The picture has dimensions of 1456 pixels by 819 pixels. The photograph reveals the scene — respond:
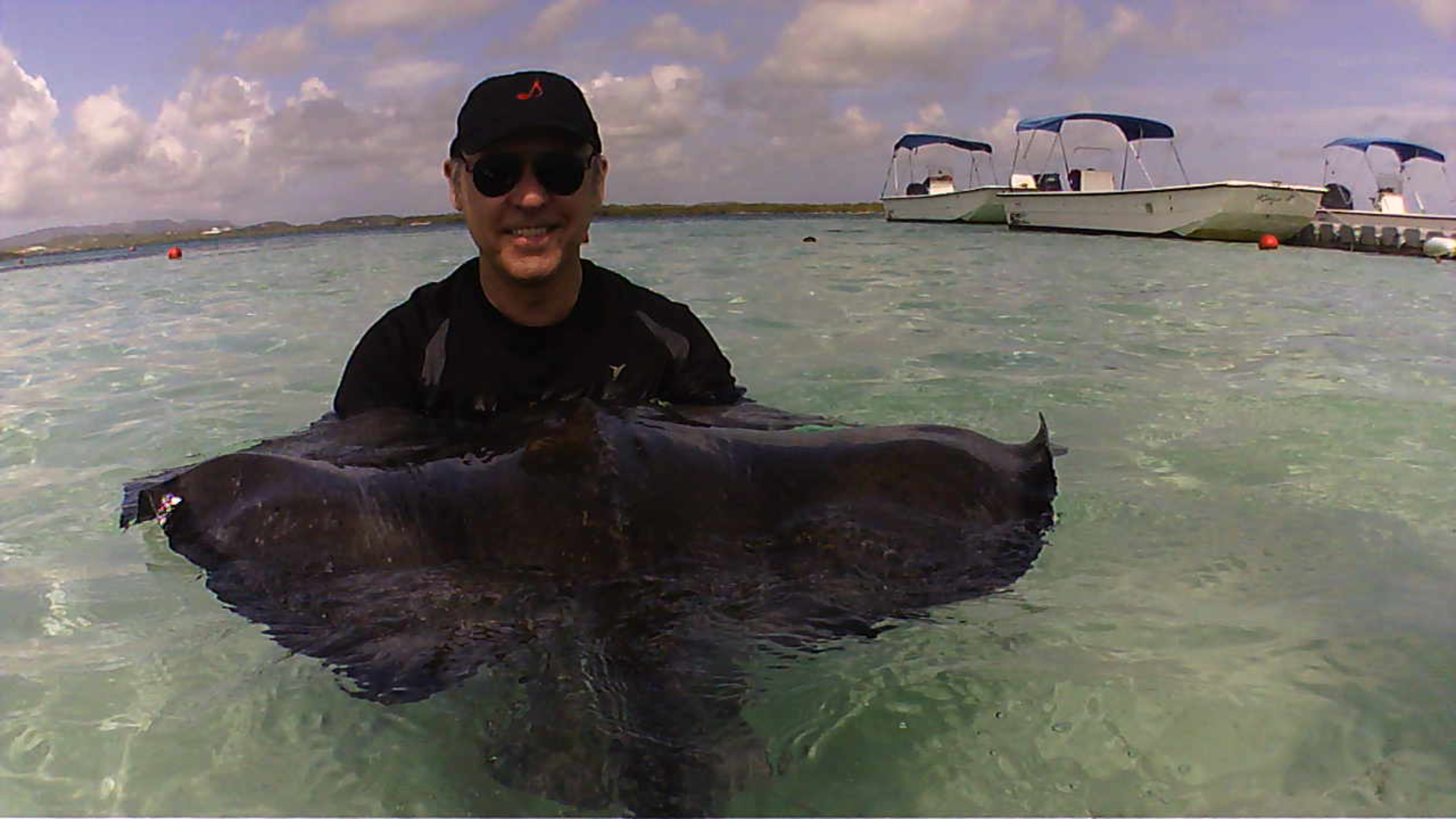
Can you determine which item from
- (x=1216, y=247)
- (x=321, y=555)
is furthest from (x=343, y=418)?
(x=1216, y=247)

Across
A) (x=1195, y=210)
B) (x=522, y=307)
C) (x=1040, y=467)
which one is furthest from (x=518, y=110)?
(x=1195, y=210)

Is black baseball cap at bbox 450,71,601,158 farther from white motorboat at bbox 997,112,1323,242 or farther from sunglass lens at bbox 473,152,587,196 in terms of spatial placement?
white motorboat at bbox 997,112,1323,242

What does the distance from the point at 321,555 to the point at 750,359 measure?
602cm

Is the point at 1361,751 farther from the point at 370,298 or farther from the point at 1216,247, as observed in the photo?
the point at 1216,247

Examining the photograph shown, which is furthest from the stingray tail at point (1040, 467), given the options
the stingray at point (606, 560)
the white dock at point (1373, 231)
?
the white dock at point (1373, 231)

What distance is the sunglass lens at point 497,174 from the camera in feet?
11.7

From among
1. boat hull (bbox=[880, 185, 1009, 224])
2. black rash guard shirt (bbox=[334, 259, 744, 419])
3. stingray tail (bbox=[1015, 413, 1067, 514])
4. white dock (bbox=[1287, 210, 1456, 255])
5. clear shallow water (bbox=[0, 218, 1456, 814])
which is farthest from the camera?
boat hull (bbox=[880, 185, 1009, 224])

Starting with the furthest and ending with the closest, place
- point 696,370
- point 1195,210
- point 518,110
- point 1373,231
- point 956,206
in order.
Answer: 1. point 956,206
2. point 1195,210
3. point 1373,231
4. point 696,370
5. point 518,110

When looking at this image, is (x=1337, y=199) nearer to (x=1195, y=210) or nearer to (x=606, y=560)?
(x=1195, y=210)

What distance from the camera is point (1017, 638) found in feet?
9.23

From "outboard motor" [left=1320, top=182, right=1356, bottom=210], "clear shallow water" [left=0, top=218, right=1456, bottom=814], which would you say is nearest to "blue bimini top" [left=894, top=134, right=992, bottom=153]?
"outboard motor" [left=1320, top=182, right=1356, bottom=210]

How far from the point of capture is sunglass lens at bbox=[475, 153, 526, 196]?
356 centimetres

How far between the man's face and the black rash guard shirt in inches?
9.4

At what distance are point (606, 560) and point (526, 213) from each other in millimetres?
1763
